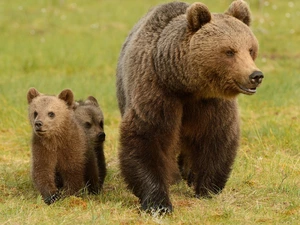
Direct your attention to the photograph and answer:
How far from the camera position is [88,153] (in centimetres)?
725

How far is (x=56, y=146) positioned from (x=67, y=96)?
57cm

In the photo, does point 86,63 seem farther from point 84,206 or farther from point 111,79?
point 84,206

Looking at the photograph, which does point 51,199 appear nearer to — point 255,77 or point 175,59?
point 175,59

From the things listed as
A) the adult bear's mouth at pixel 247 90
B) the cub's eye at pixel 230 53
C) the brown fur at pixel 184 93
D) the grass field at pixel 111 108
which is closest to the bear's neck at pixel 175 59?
the brown fur at pixel 184 93

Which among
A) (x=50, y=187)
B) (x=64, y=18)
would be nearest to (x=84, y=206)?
(x=50, y=187)

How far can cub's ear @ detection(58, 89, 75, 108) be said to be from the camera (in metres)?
7.13

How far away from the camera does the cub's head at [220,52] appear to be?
19.2 ft

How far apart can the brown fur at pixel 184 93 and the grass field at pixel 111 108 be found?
31 centimetres

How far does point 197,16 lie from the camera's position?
6.00 metres

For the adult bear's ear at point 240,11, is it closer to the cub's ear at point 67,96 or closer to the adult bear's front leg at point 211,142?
the adult bear's front leg at point 211,142

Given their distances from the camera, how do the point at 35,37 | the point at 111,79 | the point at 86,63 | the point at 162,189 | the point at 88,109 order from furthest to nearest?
the point at 35,37 → the point at 86,63 → the point at 111,79 → the point at 88,109 → the point at 162,189

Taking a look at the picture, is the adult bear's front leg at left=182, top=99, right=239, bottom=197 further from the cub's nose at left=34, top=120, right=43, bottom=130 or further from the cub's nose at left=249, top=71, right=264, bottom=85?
the cub's nose at left=34, top=120, right=43, bottom=130

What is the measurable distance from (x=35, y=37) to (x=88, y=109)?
9769 millimetres

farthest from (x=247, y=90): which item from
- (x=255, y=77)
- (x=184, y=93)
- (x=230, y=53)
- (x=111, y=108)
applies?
(x=111, y=108)
